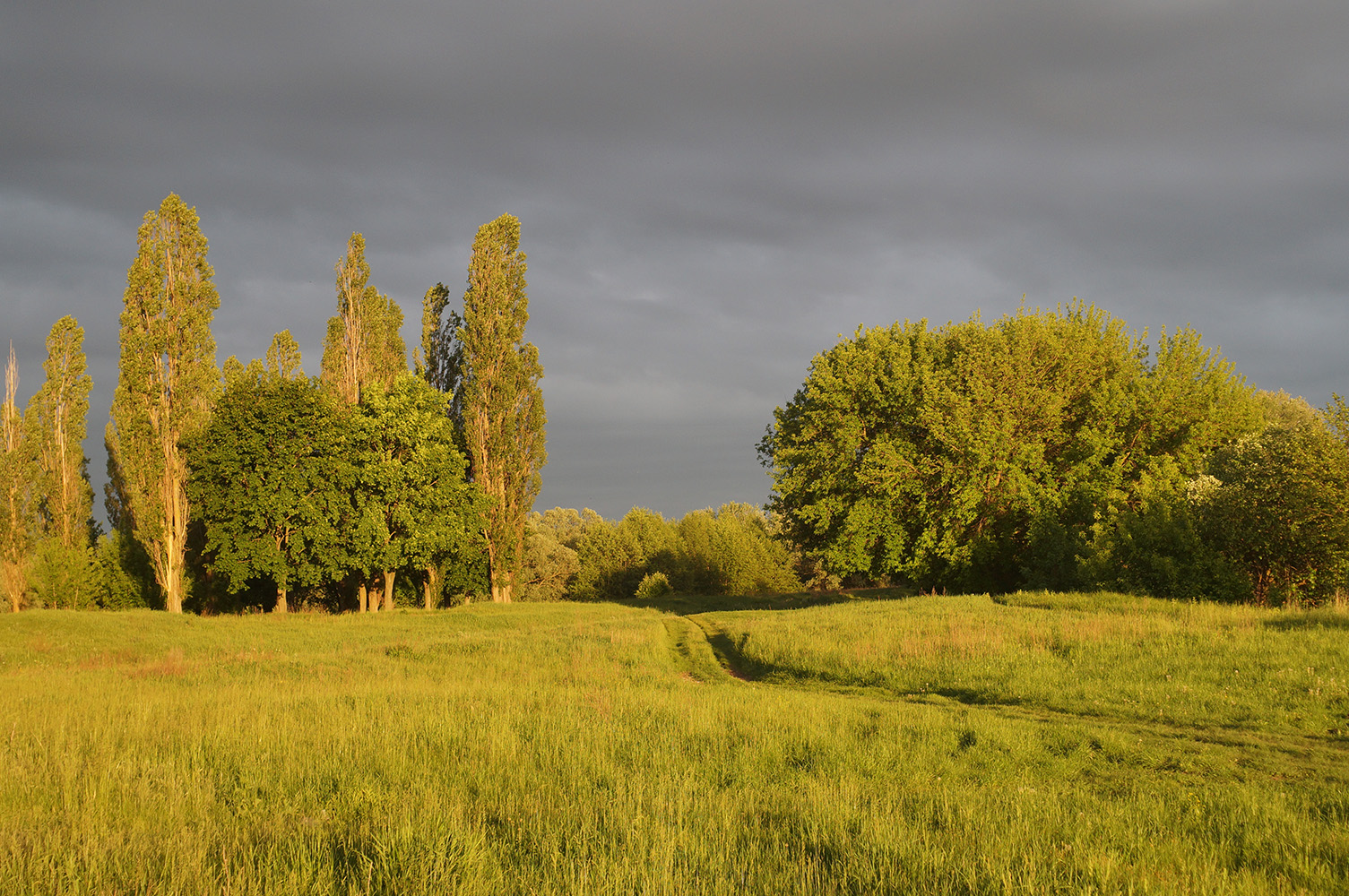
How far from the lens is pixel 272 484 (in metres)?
38.3

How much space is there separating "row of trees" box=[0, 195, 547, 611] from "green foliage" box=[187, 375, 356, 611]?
10 cm

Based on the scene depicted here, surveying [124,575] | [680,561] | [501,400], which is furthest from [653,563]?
[124,575]

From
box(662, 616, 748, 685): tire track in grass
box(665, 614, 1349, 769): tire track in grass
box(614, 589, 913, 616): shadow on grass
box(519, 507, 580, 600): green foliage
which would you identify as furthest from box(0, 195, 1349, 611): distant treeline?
box(519, 507, 580, 600): green foliage

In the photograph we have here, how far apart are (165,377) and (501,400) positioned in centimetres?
1841

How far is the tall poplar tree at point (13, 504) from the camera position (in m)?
45.7

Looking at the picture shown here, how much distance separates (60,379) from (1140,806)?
6331 centimetres

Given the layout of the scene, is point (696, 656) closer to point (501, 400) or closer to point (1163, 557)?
point (1163, 557)

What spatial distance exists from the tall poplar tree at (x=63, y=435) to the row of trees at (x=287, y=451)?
12cm

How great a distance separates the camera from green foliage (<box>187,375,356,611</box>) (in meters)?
37.9

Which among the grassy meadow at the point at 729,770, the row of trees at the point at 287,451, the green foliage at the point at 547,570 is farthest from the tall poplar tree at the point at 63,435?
the grassy meadow at the point at 729,770

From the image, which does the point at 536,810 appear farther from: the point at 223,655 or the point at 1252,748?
the point at 223,655

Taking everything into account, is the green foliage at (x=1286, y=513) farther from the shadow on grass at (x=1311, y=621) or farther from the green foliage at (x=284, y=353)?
the green foliage at (x=284, y=353)

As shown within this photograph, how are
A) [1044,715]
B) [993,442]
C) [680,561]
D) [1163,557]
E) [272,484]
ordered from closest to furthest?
[1044,715] < [1163,557] < [993,442] < [272,484] < [680,561]

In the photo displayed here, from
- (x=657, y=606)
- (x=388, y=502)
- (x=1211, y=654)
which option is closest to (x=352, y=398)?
(x=388, y=502)
